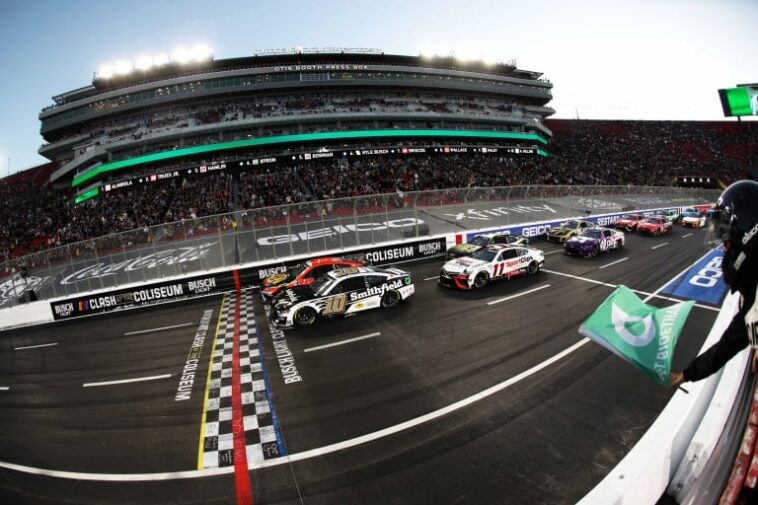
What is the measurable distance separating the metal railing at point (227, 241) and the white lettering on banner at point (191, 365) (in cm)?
477

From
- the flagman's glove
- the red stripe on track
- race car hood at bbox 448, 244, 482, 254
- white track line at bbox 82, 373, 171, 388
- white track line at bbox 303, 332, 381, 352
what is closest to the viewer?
the flagman's glove

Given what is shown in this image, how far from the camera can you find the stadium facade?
4078 centimetres

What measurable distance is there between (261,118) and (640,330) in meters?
45.4

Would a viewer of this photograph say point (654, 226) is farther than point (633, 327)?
Yes

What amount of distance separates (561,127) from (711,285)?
6605 centimetres

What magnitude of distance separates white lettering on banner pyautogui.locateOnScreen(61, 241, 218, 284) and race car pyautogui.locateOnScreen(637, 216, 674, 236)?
84.3ft

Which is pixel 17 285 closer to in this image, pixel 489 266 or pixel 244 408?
pixel 244 408

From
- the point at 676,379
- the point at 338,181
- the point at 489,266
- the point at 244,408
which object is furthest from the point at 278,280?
the point at 338,181

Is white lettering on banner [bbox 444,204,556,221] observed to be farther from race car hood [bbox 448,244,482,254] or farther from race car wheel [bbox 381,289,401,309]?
race car wheel [bbox 381,289,401,309]

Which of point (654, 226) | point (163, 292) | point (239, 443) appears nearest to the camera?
point (239, 443)

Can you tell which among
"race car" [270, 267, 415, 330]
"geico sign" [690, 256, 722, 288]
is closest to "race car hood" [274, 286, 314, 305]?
"race car" [270, 267, 415, 330]

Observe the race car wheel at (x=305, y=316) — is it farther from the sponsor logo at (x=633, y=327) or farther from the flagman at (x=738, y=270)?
the flagman at (x=738, y=270)

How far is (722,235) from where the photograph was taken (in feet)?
7.77

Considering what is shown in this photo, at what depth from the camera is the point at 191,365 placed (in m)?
8.66
